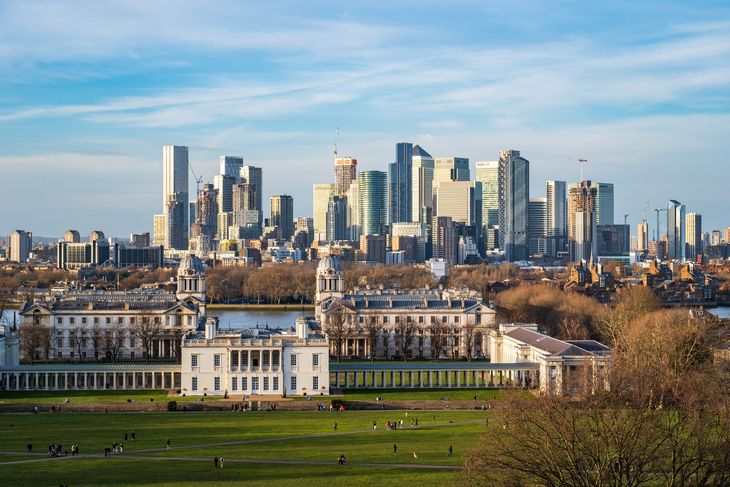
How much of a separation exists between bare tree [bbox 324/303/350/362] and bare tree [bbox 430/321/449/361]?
7.28 metres

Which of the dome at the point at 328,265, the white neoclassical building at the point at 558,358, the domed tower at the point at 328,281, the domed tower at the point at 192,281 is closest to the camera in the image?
the white neoclassical building at the point at 558,358

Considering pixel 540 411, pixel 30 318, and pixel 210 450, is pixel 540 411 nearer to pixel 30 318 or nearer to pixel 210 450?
pixel 210 450

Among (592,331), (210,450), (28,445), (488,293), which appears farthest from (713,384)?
(488,293)

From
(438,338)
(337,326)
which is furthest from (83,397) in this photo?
(438,338)

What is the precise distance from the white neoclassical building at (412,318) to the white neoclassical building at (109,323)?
1278cm

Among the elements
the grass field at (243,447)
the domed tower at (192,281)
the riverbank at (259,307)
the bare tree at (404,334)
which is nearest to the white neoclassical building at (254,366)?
the grass field at (243,447)

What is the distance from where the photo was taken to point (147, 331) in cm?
10656

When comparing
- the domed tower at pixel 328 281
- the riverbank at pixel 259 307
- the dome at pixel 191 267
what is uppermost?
the dome at pixel 191 267

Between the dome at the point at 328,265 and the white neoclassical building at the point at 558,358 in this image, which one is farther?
the dome at the point at 328,265

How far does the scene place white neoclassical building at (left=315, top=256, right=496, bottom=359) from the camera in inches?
4355

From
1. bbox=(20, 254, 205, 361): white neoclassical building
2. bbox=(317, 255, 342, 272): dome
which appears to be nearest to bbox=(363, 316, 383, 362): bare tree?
bbox=(317, 255, 342, 272): dome

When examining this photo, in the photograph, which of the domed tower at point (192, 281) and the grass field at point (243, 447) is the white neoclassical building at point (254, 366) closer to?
the grass field at point (243, 447)

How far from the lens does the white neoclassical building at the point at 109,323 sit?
108125 mm

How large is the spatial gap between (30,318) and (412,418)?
50481 millimetres
